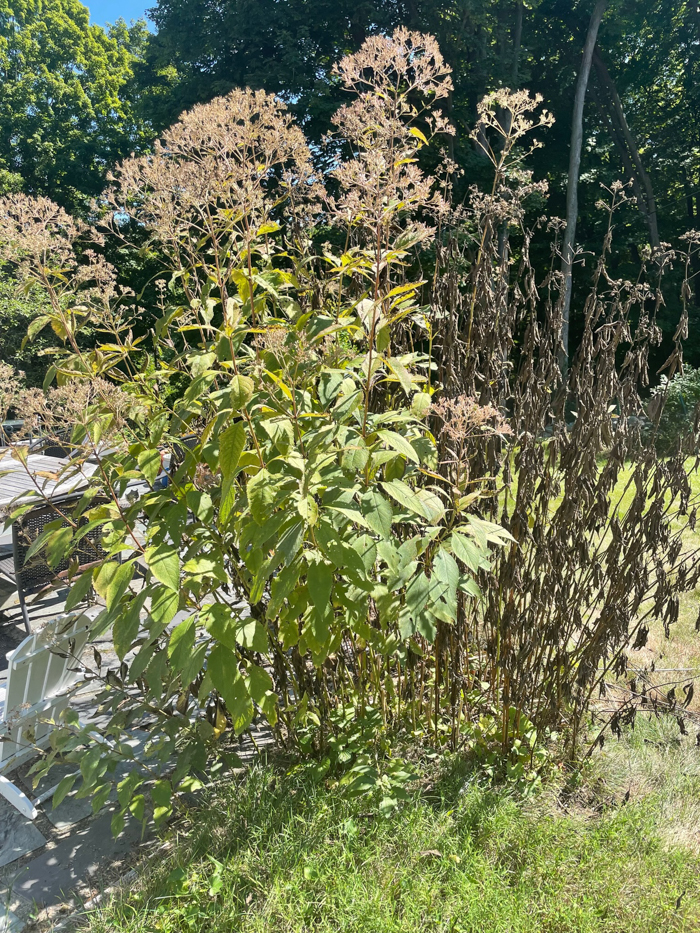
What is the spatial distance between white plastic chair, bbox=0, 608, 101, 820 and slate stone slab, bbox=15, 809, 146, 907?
0.60ft

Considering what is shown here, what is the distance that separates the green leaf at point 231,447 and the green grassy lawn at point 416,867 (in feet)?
3.98

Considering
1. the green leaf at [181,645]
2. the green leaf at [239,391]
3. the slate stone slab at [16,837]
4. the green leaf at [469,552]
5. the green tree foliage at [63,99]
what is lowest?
the slate stone slab at [16,837]

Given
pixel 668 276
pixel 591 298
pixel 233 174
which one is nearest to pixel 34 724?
pixel 233 174

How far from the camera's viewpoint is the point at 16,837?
2213mm

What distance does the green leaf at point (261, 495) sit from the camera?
1.52 m

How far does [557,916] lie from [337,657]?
1032 millimetres

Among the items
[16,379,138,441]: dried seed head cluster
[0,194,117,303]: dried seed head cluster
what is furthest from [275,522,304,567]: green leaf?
[0,194,117,303]: dried seed head cluster

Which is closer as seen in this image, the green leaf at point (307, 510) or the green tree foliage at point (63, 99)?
the green leaf at point (307, 510)

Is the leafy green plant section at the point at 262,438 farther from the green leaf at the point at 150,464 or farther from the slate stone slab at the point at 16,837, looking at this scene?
A: the slate stone slab at the point at 16,837

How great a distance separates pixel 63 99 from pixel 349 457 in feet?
99.8

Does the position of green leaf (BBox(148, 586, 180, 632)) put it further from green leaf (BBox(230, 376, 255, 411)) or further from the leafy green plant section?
green leaf (BBox(230, 376, 255, 411))

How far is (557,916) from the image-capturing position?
1.70 metres

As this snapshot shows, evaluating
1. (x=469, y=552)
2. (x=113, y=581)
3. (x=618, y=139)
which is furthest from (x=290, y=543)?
(x=618, y=139)

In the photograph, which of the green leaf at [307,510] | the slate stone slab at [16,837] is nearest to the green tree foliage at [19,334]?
the slate stone slab at [16,837]
